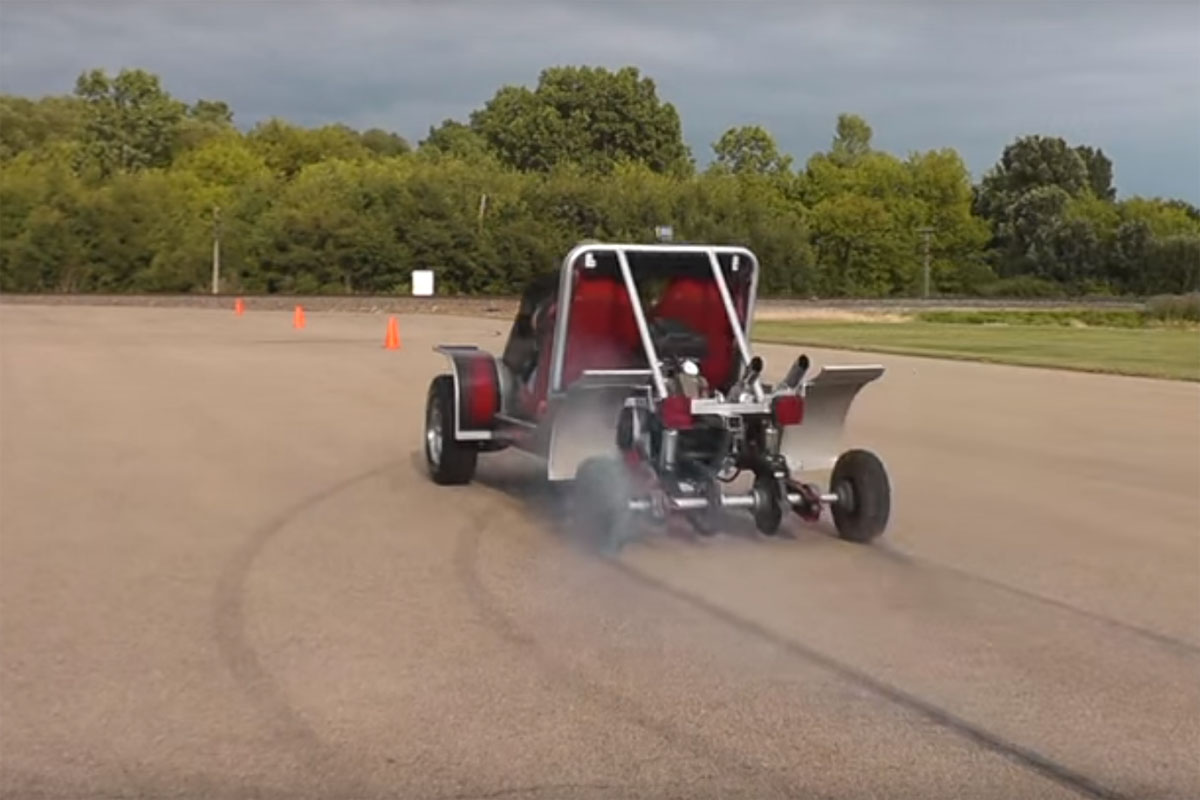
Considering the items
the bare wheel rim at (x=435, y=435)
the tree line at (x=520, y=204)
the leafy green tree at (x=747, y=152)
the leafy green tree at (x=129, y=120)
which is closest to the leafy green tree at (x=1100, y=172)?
the tree line at (x=520, y=204)

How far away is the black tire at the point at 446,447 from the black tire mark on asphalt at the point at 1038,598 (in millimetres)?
3695

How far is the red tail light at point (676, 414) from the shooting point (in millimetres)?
9461

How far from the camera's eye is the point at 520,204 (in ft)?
273

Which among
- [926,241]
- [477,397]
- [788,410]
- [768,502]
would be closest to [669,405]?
[788,410]

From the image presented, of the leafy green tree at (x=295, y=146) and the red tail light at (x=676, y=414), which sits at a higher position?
the leafy green tree at (x=295, y=146)

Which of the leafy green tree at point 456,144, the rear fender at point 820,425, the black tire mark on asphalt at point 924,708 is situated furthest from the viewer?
the leafy green tree at point 456,144

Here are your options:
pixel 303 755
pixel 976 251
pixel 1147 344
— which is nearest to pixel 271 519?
pixel 303 755

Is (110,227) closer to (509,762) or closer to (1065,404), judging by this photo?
(1065,404)

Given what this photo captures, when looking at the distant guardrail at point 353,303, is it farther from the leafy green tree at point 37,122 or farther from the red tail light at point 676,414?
the leafy green tree at point 37,122

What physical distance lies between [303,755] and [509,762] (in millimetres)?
747

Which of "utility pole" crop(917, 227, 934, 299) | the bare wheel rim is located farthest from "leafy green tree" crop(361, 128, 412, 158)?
the bare wheel rim

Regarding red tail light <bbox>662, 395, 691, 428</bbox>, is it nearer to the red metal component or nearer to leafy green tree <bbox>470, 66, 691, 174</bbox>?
the red metal component

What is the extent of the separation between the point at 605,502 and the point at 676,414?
676mm

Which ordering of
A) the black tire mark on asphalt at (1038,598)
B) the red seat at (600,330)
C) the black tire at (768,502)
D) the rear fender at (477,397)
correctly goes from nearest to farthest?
the black tire mark on asphalt at (1038,598) < the black tire at (768,502) < the red seat at (600,330) < the rear fender at (477,397)
